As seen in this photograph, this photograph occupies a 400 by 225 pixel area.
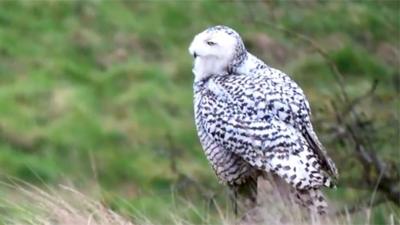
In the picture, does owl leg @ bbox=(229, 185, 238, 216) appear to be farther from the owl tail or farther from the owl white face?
the owl white face

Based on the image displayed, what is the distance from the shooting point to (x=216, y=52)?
7.06 m

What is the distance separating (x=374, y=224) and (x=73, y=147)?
16.8 feet

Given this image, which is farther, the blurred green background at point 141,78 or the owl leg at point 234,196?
the blurred green background at point 141,78

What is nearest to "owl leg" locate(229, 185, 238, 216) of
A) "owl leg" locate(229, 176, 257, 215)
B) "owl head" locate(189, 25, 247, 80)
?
"owl leg" locate(229, 176, 257, 215)

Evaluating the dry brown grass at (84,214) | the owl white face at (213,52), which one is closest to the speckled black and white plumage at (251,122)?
the owl white face at (213,52)

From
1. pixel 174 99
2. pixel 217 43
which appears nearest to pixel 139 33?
pixel 174 99

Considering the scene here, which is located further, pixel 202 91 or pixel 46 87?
pixel 46 87

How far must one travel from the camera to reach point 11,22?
52.5ft

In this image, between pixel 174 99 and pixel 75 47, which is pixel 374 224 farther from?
pixel 75 47

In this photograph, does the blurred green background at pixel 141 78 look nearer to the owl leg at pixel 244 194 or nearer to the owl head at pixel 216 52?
the owl leg at pixel 244 194

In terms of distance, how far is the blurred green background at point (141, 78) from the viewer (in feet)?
43.3

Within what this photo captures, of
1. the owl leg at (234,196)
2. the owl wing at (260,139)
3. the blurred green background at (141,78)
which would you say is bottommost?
the blurred green background at (141,78)

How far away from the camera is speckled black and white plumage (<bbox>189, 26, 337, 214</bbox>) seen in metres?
6.76

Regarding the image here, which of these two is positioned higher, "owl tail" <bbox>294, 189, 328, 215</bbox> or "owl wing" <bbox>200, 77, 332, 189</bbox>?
"owl wing" <bbox>200, 77, 332, 189</bbox>
